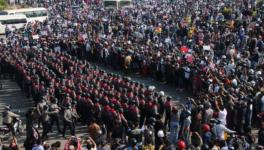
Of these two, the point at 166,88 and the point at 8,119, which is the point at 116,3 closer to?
the point at 166,88

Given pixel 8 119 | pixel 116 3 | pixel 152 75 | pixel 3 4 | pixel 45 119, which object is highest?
pixel 116 3

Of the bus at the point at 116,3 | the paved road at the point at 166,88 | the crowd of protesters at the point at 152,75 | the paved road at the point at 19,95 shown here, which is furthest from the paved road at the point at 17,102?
the bus at the point at 116,3

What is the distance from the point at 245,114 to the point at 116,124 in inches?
161

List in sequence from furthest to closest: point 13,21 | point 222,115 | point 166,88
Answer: point 13,21 → point 166,88 → point 222,115

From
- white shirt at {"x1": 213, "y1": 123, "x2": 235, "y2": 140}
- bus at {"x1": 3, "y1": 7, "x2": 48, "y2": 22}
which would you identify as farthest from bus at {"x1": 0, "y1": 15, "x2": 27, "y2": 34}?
white shirt at {"x1": 213, "y1": 123, "x2": 235, "y2": 140}

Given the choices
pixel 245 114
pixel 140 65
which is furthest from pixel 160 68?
pixel 245 114

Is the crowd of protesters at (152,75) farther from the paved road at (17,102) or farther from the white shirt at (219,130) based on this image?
the paved road at (17,102)

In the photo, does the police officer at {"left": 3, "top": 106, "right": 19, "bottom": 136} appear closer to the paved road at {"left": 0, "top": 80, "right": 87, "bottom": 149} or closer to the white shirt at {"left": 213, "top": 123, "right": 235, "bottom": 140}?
the paved road at {"left": 0, "top": 80, "right": 87, "bottom": 149}

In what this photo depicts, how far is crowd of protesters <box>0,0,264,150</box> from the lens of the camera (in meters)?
16.2

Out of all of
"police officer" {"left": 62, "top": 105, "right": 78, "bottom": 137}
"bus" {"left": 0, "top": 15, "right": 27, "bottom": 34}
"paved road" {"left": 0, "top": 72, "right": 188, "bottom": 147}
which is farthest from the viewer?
"bus" {"left": 0, "top": 15, "right": 27, "bottom": 34}

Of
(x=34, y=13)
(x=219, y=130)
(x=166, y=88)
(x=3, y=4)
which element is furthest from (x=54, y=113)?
(x=3, y=4)

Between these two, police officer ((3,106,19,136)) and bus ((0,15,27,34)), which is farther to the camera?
bus ((0,15,27,34))

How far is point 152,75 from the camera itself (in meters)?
26.4

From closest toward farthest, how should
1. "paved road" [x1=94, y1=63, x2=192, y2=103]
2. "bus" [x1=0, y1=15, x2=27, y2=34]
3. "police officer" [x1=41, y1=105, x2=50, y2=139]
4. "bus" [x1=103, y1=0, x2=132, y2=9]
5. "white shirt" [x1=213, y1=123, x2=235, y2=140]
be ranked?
"white shirt" [x1=213, y1=123, x2=235, y2=140]
"police officer" [x1=41, y1=105, x2=50, y2=139]
"paved road" [x1=94, y1=63, x2=192, y2=103]
"bus" [x1=0, y1=15, x2=27, y2=34]
"bus" [x1=103, y1=0, x2=132, y2=9]
